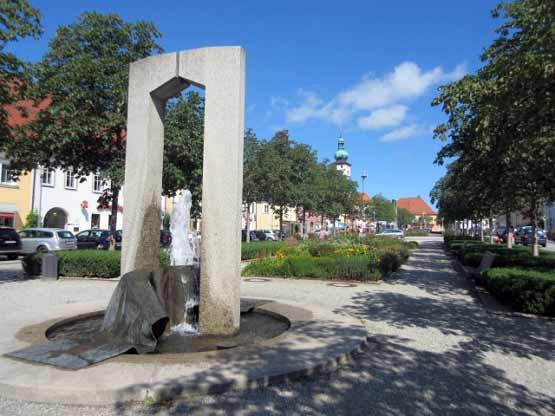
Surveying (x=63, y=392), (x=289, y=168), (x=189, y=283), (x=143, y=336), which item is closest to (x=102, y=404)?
(x=63, y=392)

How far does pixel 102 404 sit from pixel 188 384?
742 millimetres

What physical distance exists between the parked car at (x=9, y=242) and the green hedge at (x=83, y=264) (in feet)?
30.1

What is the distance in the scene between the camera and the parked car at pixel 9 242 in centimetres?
2222

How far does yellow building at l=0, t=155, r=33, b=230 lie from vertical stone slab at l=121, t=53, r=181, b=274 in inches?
1114

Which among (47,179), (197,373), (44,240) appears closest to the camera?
(197,373)

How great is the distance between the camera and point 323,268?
571 inches

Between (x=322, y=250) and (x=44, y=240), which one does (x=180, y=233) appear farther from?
(x=44, y=240)

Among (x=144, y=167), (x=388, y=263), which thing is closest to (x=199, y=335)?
(x=144, y=167)

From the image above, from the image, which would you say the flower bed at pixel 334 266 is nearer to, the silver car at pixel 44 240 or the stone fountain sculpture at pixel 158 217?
the stone fountain sculpture at pixel 158 217

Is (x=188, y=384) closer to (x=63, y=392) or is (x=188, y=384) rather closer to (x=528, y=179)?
(x=63, y=392)

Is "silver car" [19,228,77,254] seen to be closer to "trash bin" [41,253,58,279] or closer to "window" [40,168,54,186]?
"window" [40,168,54,186]

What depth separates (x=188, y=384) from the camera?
3.99 metres

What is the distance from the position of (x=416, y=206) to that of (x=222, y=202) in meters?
157

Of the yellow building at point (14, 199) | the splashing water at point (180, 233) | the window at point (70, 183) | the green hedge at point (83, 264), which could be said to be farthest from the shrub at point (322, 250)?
the window at point (70, 183)
